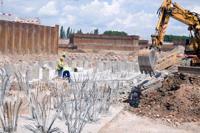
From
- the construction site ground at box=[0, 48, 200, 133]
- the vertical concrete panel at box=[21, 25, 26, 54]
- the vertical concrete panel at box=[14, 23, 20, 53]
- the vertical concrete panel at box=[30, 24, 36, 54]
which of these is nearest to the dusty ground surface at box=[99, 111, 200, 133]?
the construction site ground at box=[0, 48, 200, 133]

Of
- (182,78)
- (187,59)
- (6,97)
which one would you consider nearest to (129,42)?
(187,59)

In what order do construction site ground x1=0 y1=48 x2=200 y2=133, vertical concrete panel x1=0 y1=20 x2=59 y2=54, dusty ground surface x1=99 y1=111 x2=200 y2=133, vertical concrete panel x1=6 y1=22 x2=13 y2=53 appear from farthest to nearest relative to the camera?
vertical concrete panel x1=6 y1=22 x2=13 y2=53
vertical concrete panel x1=0 y1=20 x2=59 y2=54
construction site ground x1=0 y1=48 x2=200 y2=133
dusty ground surface x1=99 y1=111 x2=200 y2=133

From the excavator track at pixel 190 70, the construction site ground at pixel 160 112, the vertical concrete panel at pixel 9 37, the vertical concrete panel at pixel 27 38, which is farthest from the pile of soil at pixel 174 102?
the vertical concrete panel at pixel 9 37

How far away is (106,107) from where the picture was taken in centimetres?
1128

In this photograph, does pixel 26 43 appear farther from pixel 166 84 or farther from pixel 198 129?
pixel 198 129

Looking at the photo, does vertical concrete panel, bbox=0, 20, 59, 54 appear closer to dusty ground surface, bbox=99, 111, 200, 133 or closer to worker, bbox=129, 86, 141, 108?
worker, bbox=129, 86, 141, 108

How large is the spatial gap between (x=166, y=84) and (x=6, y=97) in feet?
17.2

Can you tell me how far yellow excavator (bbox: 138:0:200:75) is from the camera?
43.2 ft

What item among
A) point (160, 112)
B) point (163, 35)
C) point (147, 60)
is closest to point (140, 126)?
point (160, 112)

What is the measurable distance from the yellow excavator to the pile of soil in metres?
0.82

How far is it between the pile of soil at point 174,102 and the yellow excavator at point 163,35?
819 mm

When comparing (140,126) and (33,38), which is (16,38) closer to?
(33,38)

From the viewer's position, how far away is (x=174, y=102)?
39.1 ft

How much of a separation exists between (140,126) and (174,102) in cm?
188
